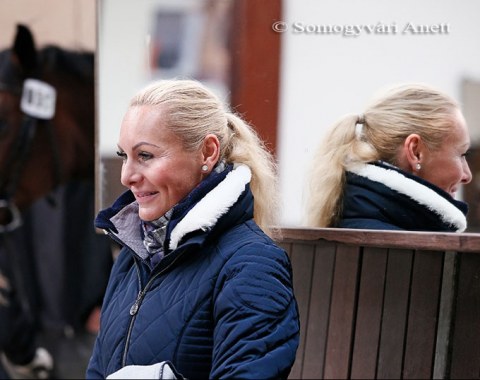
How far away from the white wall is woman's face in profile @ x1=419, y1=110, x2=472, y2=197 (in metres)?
0.11

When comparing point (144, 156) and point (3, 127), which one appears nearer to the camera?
point (144, 156)

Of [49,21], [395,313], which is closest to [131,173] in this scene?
[395,313]

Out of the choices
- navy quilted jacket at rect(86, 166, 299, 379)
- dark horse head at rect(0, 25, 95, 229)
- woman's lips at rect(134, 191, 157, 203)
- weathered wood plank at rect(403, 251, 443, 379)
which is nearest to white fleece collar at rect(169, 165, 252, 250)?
navy quilted jacket at rect(86, 166, 299, 379)

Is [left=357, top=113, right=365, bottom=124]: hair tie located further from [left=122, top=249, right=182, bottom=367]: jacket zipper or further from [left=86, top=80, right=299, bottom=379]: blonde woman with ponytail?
[left=122, top=249, right=182, bottom=367]: jacket zipper

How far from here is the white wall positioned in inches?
97.5

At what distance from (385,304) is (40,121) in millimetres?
2420

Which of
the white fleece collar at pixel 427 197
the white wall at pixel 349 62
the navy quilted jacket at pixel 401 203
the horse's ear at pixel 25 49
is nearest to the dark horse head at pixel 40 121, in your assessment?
the horse's ear at pixel 25 49

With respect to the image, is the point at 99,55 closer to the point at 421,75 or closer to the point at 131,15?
the point at 131,15

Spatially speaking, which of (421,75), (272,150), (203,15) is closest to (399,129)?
(421,75)

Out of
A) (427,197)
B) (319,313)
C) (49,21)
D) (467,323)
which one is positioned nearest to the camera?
(427,197)

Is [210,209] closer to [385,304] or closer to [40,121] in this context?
[385,304]

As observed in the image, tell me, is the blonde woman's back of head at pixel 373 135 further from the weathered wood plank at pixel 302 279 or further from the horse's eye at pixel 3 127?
the horse's eye at pixel 3 127

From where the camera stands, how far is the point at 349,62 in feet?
8.71

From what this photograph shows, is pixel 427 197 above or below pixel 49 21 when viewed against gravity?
below
